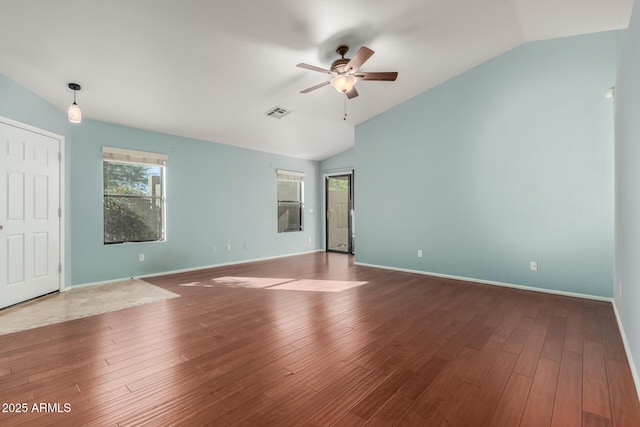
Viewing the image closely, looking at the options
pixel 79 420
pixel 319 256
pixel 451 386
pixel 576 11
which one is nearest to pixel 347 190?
pixel 319 256

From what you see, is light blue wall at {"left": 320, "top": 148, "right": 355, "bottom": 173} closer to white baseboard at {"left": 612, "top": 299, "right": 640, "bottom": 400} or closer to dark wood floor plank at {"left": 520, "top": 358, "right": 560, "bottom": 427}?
white baseboard at {"left": 612, "top": 299, "right": 640, "bottom": 400}

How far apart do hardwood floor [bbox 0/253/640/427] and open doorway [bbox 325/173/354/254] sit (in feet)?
13.9

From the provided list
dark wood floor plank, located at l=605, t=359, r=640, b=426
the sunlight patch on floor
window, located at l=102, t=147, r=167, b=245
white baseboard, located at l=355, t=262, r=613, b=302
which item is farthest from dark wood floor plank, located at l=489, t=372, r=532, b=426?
window, located at l=102, t=147, r=167, b=245

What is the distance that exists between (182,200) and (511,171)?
5.41 m

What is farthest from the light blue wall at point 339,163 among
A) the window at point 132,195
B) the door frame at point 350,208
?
the window at point 132,195

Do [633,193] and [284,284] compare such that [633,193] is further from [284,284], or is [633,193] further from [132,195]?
[132,195]

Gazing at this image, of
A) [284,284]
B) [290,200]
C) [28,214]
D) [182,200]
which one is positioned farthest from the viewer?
[290,200]

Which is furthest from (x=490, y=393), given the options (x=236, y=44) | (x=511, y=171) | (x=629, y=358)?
(x=236, y=44)

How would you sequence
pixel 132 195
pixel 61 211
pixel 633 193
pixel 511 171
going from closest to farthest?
pixel 633 193 → pixel 61 211 → pixel 511 171 → pixel 132 195

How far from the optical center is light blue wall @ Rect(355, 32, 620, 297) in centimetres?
359

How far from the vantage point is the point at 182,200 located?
5371 millimetres

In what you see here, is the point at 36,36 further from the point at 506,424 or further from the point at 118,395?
the point at 506,424

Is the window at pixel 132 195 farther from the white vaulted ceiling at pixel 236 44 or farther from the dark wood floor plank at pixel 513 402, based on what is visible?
the dark wood floor plank at pixel 513 402

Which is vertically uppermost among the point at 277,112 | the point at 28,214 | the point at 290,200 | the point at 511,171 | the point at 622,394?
the point at 277,112
